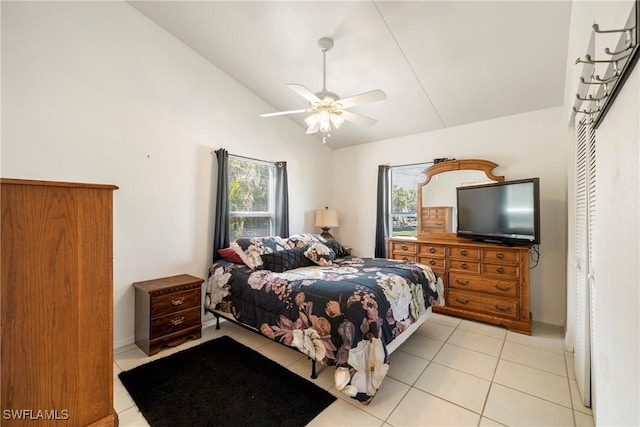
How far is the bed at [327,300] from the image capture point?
1.84 m

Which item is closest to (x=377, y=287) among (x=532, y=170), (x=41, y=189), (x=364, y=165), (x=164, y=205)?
(x=41, y=189)

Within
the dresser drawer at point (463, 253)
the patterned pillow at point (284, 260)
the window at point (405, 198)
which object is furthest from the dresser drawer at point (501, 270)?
the patterned pillow at point (284, 260)

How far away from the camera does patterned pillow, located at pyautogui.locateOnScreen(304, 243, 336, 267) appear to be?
10.1ft

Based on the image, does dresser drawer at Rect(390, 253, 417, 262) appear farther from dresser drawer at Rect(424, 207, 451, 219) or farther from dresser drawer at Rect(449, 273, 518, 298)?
dresser drawer at Rect(424, 207, 451, 219)

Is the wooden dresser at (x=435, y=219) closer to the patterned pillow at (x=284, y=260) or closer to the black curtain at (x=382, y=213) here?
the black curtain at (x=382, y=213)

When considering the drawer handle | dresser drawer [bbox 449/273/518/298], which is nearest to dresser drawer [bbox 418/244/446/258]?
dresser drawer [bbox 449/273/518/298]

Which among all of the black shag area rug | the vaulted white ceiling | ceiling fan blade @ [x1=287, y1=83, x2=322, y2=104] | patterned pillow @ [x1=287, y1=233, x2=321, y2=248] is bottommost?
the black shag area rug

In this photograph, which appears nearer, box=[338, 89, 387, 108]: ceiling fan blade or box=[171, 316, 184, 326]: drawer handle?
box=[338, 89, 387, 108]: ceiling fan blade

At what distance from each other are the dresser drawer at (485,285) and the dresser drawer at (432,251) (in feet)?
0.96

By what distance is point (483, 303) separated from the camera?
3.15 metres

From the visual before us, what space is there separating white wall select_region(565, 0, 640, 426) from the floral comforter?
3.74 feet

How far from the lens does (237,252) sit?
301 cm

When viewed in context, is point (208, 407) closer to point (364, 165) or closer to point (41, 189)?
point (41, 189)

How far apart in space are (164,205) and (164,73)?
143 centimetres
